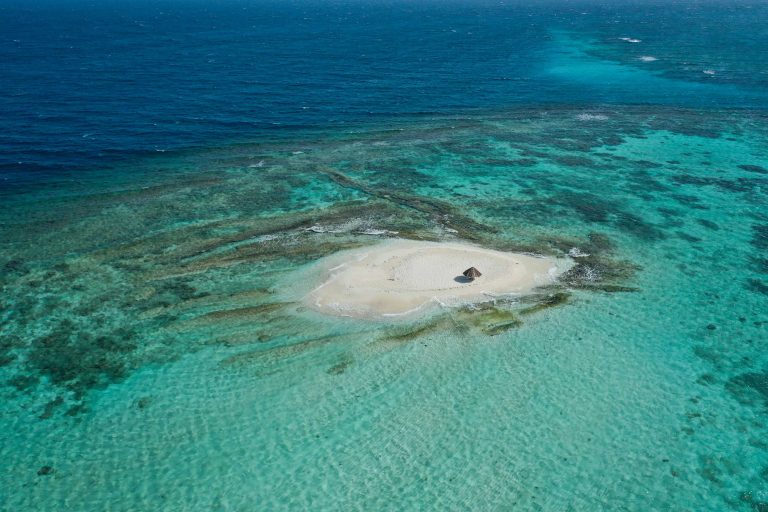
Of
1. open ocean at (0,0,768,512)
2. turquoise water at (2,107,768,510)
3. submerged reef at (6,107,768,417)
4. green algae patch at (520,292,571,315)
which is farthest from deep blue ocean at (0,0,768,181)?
green algae patch at (520,292,571,315)

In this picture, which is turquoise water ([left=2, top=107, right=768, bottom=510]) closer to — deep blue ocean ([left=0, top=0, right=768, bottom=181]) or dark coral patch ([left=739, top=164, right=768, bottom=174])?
dark coral patch ([left=739, top=164, right=768, bottom=174])

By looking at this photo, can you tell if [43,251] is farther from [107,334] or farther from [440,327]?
[440,327]

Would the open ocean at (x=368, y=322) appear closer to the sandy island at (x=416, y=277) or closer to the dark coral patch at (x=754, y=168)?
the dark coral patch at (x=754, y=168)

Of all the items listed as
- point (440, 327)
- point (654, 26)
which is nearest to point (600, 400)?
point (440, 327)

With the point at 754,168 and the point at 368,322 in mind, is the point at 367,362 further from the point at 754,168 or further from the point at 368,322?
the point at 754,168

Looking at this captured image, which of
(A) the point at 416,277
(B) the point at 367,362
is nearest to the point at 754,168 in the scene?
(A) the point at 416,277

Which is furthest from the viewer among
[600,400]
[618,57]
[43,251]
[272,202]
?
[618,57]
